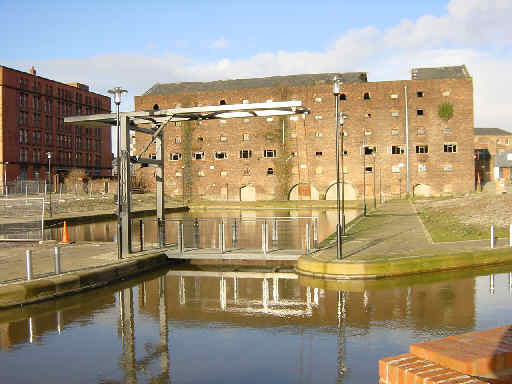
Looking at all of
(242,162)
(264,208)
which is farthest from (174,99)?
(264,208)

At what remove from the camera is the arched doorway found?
56781 millimetres

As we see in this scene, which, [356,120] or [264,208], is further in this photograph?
[356,120]

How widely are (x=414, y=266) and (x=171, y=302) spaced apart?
6538mm

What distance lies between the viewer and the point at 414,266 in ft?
42.6

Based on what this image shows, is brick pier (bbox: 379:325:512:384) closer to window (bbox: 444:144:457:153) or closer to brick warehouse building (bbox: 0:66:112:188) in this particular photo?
window (bbox: 444:144:457:153)

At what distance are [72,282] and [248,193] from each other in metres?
45.7

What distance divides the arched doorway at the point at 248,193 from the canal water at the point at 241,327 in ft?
144

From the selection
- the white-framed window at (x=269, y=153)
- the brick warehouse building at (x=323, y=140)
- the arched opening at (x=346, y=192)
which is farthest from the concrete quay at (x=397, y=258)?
the white-framed window at (x=269, y=153)

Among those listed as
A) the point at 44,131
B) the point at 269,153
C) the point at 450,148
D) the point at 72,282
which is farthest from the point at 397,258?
the point at 44,131

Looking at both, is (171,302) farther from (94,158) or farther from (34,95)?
(94,158)

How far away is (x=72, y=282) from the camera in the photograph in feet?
37.8

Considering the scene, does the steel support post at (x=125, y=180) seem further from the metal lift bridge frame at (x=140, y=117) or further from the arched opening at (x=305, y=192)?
the arched opening at (x=305, y=192)

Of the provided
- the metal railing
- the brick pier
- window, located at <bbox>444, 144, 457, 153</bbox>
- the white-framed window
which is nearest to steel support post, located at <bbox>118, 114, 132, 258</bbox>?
the metal railing

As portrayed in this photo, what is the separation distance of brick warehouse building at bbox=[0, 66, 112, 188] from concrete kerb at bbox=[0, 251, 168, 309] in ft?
179
